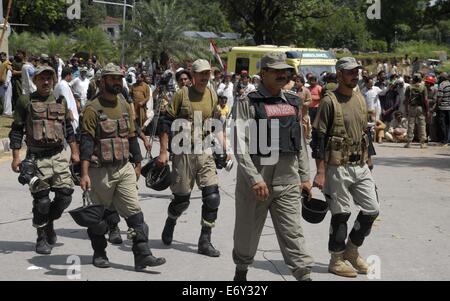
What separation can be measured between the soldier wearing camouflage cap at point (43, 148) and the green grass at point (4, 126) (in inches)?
353

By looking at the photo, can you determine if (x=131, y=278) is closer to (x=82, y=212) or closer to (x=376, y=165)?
(x=82, y=212)

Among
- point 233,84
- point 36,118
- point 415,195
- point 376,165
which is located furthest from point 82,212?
point 233,84

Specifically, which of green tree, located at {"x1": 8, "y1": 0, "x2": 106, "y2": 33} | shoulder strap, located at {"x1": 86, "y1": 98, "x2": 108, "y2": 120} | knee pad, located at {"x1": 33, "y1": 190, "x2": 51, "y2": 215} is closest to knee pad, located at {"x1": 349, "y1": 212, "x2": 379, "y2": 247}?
shoulder strap, located at {"x1": 86, "y1": 98, "x2": 108, "y2": 120}

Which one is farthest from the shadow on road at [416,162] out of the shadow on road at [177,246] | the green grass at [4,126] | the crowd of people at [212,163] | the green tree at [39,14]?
the green tree at [39,14]

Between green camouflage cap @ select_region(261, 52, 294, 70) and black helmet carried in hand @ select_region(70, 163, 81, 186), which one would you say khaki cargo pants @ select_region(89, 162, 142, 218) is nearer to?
black helmet carried in hand @ select_region(70, 163, 81, 186)

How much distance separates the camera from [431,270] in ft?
21.7

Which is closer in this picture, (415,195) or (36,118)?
(36,118)

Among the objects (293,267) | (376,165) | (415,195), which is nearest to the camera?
(293,267)

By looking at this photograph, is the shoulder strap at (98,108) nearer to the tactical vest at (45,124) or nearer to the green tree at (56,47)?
the tactical vest at (45,124)

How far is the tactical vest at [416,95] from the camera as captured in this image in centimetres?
1662

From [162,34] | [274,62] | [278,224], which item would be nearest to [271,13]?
[162,34]

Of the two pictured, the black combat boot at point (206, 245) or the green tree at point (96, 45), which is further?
the green tree at point (96, 45)
